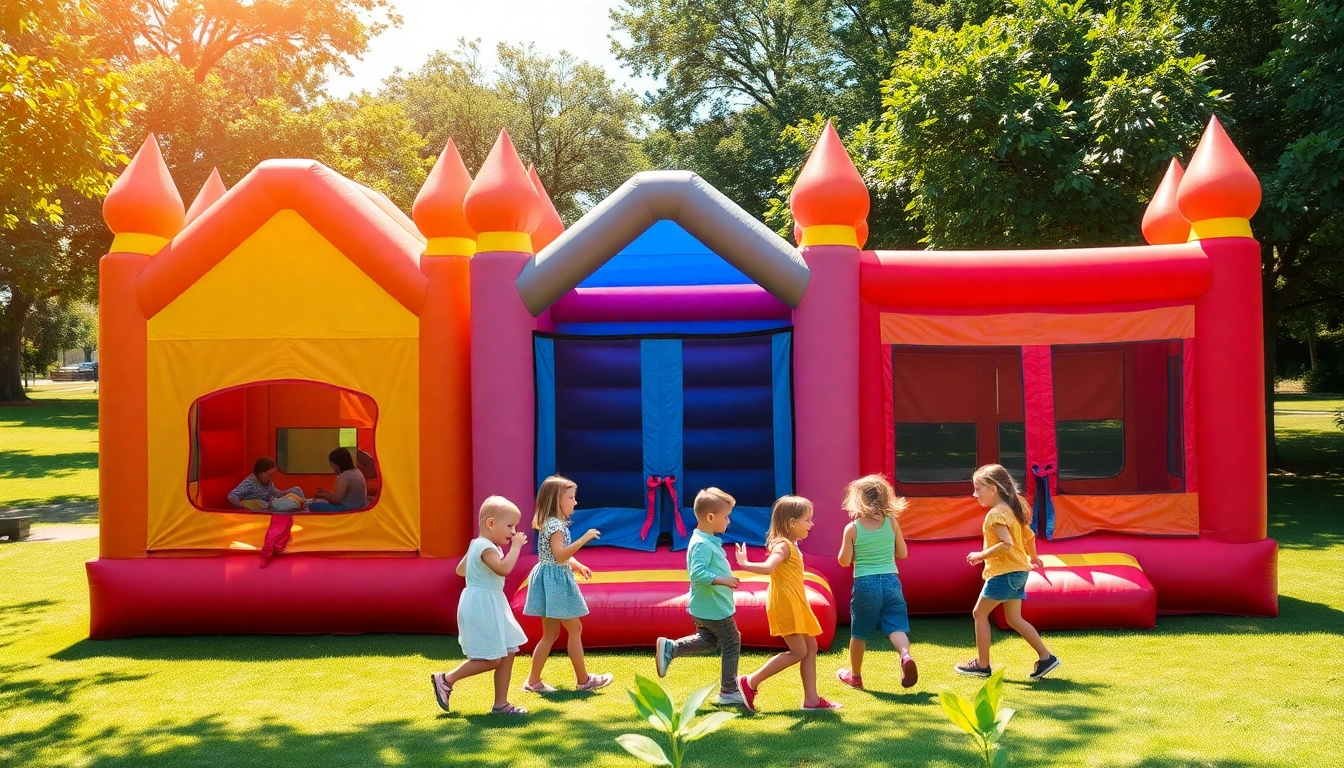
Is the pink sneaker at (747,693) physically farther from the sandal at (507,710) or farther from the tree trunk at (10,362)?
the tree trunk at (10,362)

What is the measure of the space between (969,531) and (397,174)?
835 inches

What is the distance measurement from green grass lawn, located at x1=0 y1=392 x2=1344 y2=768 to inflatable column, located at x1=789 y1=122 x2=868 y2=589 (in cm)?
105

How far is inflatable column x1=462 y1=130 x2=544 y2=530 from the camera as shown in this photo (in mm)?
6625

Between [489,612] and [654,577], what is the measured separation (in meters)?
1.76

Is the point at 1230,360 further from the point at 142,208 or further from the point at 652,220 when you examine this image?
the point at 142,208

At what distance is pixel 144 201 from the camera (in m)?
6.98

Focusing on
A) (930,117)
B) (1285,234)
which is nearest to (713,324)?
(930,117)

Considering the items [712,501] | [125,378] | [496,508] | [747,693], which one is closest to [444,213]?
[125,378]

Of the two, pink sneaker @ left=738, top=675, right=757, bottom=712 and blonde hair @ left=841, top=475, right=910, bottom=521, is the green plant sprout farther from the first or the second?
blonde hair @ left=841, top=475, right=910, bottom=521

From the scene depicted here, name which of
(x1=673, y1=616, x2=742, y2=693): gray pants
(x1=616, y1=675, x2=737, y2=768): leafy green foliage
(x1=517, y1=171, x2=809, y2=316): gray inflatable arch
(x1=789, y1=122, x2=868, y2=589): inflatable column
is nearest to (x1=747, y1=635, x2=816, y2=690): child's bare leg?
(x1=673, y1=616, x2=742, y2=693): gray pants

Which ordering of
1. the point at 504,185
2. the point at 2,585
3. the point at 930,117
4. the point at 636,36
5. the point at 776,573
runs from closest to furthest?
the point at 776,573 → the point at 504,185 → the point at 2,585 → the point at 930,117 → the point at 636,36

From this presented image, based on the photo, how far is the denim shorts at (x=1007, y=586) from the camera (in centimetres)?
527

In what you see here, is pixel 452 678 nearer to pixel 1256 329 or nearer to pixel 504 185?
pixel 504 185

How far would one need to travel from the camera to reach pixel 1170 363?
23.9 feet
